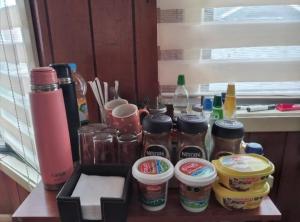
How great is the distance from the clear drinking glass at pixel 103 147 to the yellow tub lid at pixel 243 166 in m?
0.26

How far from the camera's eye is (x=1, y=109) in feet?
3.53

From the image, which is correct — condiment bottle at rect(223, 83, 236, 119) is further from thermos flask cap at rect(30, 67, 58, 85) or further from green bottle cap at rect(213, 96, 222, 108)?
thermos flask cap at rect(30, 67, 58, 85)

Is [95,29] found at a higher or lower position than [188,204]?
higher

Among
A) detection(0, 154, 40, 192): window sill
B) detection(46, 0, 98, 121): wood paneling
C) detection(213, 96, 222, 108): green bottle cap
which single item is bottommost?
detection(0, 154, 40, 192): window sill

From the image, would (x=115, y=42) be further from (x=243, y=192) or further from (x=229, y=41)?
(x=243, y=192)

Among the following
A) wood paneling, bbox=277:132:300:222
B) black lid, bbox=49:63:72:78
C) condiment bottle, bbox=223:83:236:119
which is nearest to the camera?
black lid, bbox=49:63:72:78

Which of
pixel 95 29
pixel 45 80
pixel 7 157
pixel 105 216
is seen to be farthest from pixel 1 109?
pixel 105 216

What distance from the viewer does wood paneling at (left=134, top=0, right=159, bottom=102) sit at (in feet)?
2.48

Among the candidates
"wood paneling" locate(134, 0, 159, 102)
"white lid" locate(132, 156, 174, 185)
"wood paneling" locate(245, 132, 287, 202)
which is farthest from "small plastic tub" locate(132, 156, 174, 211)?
"wood paneling" locate(245, 132, 287, 202)

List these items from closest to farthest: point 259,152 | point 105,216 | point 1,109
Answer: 1. point 105,216
2. point 259,152
3. point 1,109

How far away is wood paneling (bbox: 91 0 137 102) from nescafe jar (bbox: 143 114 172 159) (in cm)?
31

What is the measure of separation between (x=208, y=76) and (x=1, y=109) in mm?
949

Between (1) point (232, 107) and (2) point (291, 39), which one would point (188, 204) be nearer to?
(1) point (232, 107)

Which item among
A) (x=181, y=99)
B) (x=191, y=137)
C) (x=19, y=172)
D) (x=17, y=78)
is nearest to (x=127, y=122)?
(x=191, y=137)
